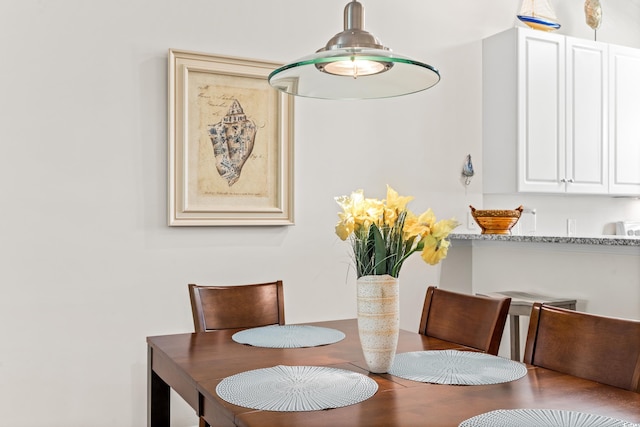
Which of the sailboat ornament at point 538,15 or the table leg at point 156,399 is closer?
the table leg at point 156,399

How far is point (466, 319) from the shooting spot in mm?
1998

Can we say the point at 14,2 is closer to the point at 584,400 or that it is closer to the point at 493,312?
the point at 493,312

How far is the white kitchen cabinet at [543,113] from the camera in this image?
367 centimetres

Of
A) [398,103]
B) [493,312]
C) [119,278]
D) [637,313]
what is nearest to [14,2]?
[119,278]

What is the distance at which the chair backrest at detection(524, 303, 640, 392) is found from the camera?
145 cm

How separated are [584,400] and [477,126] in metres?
2.73

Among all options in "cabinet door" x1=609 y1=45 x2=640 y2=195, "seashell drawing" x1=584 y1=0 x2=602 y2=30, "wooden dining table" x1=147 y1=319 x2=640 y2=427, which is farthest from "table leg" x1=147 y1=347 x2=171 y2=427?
"seashell drawing" x1=584 y1=0 x2=602 y2=30

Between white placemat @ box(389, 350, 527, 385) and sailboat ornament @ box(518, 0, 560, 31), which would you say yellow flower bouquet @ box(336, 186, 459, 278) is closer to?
white placemat @ box(389, 350, 527, 385)

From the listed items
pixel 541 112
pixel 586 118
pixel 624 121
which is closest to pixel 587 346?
pixel 541 112

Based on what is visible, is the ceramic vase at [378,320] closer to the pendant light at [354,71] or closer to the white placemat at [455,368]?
the white placemat at [455,368]

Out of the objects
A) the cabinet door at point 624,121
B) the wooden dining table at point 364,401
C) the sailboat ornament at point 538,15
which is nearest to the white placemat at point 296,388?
the wooden dining table at point 364,401

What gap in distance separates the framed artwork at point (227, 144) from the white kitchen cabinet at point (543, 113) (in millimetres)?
1365

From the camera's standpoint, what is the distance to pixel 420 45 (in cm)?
363

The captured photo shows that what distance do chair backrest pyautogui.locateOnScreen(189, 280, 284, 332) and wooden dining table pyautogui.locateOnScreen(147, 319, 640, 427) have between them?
299mm
